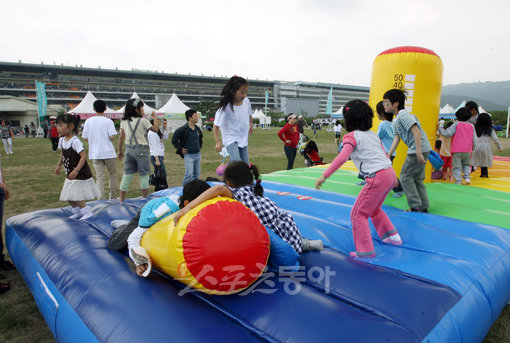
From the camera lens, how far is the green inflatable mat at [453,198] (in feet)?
11.4

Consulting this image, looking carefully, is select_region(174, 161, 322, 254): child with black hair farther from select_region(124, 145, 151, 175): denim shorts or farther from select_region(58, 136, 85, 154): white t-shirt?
select_region(124, 145, 151, 175): denim shorts

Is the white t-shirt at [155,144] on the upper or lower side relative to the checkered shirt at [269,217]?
upper

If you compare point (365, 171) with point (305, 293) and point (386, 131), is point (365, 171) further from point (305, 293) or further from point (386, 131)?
point (386, 131)

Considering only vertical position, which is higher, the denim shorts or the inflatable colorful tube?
the denim shorts

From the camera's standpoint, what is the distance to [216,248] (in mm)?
1773

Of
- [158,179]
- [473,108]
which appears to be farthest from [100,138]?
[473,108]

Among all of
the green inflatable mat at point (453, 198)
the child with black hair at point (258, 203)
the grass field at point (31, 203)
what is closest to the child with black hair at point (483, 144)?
the green inflatable mat at point (453, 198)

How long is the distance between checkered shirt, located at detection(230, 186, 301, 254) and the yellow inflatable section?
37cm

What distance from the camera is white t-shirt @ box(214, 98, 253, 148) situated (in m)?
4.28

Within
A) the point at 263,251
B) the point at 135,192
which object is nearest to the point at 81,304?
the point at 263,251

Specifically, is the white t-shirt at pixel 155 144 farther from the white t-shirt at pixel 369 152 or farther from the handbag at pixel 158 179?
the white t-shirt at pixel 369 152

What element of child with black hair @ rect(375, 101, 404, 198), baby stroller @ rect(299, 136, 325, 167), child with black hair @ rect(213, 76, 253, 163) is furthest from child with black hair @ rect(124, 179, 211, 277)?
baby stroller @ rect(299, 136, 325, 167)

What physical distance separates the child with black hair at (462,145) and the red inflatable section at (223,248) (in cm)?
487

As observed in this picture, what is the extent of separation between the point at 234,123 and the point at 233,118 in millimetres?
69
